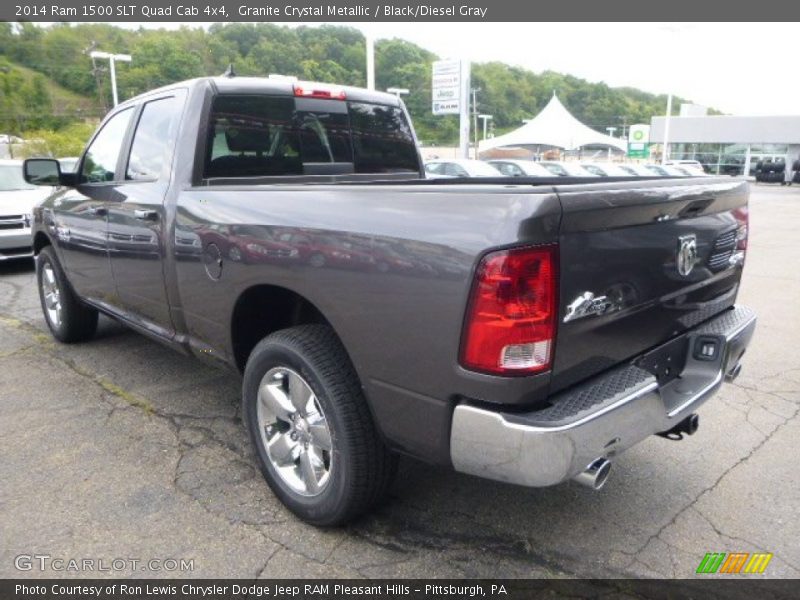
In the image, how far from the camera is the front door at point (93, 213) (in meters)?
3.95

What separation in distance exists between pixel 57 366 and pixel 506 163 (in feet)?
61.3

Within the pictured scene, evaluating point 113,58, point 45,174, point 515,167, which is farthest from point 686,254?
point 113,58

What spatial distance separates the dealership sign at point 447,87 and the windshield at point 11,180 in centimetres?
1879

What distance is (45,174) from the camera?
14.3ft

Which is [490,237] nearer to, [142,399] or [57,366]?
[142,399]

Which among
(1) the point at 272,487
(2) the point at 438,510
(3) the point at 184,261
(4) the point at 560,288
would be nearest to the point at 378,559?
(2) the point at 438,510

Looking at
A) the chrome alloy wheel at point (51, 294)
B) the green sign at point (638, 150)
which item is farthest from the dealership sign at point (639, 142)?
the chrome alloy wheel at point (51, 294)

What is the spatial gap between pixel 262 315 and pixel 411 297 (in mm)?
1189

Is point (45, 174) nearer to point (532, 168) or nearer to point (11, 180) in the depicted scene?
point (11, 180)

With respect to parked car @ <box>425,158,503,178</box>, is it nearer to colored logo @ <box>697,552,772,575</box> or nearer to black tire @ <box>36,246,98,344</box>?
black tire @ <box>36,246,98,344</box>

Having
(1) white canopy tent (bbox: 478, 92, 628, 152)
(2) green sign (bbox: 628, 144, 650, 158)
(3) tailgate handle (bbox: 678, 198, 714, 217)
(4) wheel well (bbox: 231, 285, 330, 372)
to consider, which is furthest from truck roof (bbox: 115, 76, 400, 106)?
(2) green sign (bbox: 628, 144, 650, 158)

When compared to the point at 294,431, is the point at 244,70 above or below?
above

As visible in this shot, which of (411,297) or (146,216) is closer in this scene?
(411,297)

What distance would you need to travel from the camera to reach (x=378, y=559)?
245 centimetres
